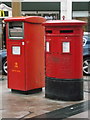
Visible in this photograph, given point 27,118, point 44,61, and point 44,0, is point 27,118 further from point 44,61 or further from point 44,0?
point 44,0

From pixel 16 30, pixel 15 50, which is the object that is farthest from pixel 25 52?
pixel 16 30

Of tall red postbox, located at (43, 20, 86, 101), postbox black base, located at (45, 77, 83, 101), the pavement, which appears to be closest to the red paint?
tall red postbox, located at (43, 20, 86, 101)

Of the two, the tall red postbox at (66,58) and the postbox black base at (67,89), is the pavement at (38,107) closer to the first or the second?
the postbox black base at (67,89)

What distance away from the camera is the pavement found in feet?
20.5

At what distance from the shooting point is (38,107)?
6.88m

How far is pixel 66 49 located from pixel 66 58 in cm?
20

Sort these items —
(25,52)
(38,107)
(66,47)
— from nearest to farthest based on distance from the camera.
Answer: (38,107)
(66,47)
(25,52)

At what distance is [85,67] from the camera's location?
1170 centimetres

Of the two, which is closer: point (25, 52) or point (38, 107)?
point (38, 107)

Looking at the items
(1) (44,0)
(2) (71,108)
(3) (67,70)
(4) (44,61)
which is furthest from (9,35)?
(1) (44,0)

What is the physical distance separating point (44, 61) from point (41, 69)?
23 centimetres

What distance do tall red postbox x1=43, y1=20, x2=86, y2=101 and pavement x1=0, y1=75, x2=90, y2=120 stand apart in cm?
27

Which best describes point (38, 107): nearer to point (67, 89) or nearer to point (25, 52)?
point (67, 89)

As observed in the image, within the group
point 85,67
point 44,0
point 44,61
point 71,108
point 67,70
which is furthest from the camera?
point 44,0
